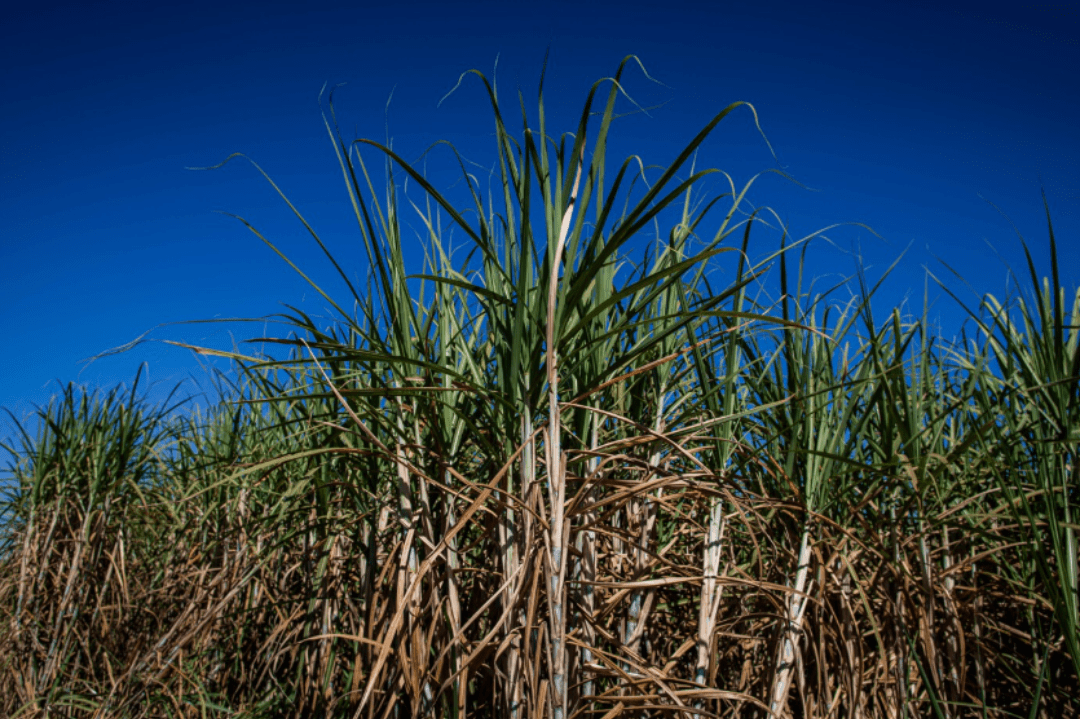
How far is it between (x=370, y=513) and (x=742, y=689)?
41.8 inches

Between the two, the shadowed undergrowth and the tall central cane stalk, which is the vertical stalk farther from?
the tall central cane stalk

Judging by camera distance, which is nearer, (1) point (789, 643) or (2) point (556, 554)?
(2) point (556, 554)

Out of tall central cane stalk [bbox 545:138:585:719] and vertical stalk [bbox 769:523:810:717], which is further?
vertical stalk [bbox 769:523:810:717]

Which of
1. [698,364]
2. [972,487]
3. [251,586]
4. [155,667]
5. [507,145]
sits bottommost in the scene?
[155,667]

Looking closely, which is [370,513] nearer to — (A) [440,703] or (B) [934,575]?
(A) [440,703]

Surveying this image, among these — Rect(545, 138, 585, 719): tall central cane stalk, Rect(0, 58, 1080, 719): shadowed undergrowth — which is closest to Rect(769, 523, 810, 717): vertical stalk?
Rect(0, 58, 1080, 719): shadowed undergrowth

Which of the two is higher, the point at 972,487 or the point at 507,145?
the point at 507,145

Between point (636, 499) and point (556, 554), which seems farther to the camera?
point (636, 499)

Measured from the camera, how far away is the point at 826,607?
1687 millimetres


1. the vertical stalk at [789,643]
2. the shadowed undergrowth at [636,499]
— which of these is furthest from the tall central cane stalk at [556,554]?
the vertical stalk at [789,643]

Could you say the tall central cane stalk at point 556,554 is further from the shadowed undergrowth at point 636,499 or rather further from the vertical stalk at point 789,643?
the vertical stalk at point 789,643

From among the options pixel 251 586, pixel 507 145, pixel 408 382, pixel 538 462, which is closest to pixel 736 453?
pixel 538 462

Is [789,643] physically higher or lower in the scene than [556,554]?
lower

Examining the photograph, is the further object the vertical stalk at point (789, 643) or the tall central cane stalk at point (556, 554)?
the vertical stalk at point (789, 643)
